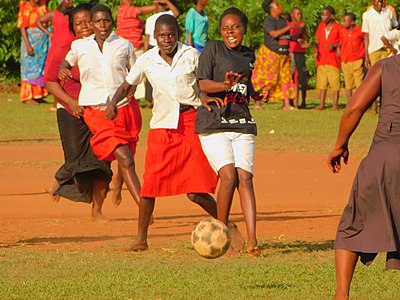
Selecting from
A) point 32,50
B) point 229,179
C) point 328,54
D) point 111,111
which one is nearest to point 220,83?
point 229,179

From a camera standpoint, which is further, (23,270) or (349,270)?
(23,270)

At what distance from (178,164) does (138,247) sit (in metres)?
0.69

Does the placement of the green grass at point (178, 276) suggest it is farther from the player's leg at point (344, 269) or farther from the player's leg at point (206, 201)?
the player's leg at point (344, 269)

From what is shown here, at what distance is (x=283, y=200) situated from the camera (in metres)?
12.6

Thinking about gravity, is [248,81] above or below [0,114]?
above

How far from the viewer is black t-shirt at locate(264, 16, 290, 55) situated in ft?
74.3

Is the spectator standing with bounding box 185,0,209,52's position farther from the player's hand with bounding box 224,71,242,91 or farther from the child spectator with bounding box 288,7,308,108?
the player's hand with bounding box 224,71,242,91

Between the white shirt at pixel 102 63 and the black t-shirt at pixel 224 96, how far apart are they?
1.62 m

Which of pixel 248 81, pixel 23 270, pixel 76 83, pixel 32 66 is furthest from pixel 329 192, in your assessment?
pixel 32 66

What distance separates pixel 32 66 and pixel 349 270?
19337mm

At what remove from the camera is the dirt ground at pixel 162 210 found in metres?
10.0

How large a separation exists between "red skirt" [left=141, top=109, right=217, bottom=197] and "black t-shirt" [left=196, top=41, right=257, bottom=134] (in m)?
0.34

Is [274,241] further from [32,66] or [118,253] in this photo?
[32,66]

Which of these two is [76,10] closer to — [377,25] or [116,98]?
[116,98]
